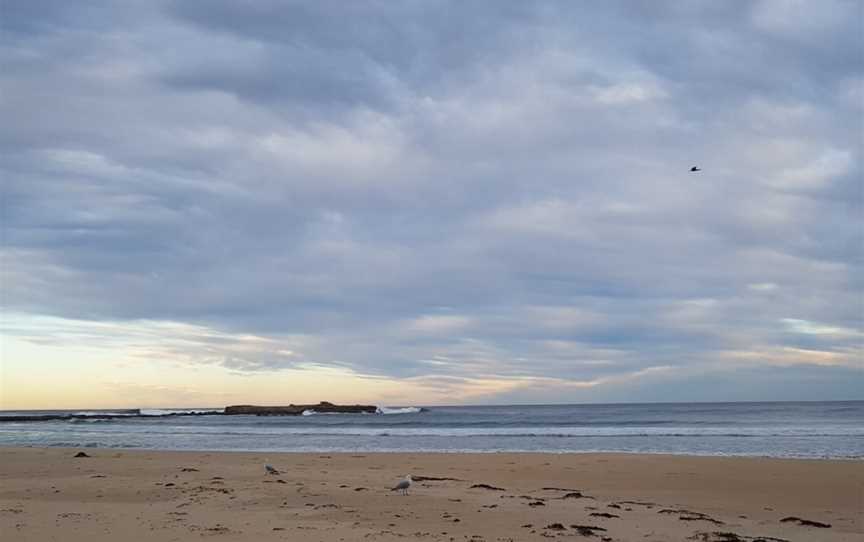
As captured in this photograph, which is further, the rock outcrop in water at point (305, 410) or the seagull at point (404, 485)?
the rock outcrop in water at point (305, 410)

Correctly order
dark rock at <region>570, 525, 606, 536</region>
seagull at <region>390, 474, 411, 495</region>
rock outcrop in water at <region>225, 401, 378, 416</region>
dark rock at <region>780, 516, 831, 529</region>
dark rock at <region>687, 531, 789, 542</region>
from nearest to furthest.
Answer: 1. dark rock at <region>687, 531, 789, 542</region>
2. dark rock at <region>570, 525, 606, 536</region>
3. dark rock at <region>780, 516, 831, 529</region>
4. seagull at <region>390, 474, 411, 495</region>
5. rock outcrop in water at <region>225, 401, 378, 416</region>

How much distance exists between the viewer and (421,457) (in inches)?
996

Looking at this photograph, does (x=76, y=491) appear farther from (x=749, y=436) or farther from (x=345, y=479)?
(x=749, y=436)

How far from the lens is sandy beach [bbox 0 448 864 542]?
33.0 feet

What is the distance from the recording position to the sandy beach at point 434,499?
10047mm

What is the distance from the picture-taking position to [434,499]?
1325 centimetres

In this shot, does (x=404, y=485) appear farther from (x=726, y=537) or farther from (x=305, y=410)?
(x=305, y=410)

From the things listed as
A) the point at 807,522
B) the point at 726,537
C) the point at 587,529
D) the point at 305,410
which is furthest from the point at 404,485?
the point at 305,410

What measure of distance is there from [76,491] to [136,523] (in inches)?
204

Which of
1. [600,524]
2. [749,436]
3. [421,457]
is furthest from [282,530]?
[749,436]

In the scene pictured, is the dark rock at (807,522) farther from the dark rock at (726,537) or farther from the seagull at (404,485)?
the seagull at (404,485)

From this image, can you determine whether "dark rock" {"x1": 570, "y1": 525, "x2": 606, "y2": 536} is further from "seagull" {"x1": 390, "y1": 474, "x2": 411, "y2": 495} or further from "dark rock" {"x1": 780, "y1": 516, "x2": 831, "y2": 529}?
"seagull" {"x1": 390, "y1": 474, "x2": 411, "y2": 495}

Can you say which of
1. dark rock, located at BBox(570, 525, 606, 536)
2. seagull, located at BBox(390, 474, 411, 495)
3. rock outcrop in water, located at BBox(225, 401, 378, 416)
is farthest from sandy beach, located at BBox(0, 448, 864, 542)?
rock outcrop in water, located at BBox(225, 401, 378, 416)

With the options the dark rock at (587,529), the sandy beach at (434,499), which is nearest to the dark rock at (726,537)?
the sandy beach at (434,499)
